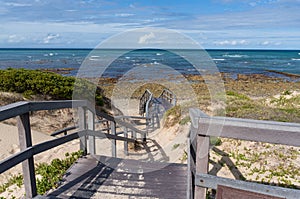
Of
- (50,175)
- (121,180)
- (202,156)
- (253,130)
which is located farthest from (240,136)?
(50,175)

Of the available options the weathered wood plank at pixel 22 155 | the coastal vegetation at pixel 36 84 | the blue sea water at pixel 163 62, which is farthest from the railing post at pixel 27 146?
the blue sea water at pixel 163 62

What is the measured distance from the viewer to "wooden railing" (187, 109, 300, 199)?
1562mm

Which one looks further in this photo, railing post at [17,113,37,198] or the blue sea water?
the blue sea water

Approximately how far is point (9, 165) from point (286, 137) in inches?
82.2

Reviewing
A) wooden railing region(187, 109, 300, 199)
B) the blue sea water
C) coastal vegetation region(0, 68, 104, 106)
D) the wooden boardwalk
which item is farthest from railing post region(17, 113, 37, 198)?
the blue sea water

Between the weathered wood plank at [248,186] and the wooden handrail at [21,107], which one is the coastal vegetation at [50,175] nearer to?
the wooden handrail at [21,107]

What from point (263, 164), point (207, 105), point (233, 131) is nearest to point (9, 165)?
point (233, 131)

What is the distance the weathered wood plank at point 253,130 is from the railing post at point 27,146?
1.56 metres

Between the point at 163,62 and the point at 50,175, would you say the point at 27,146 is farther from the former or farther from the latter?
the point at 163,62

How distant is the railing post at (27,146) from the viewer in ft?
7.73

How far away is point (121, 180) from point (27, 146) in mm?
1368

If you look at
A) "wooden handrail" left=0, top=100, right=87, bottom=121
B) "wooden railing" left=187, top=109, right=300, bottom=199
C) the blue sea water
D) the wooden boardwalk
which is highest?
the blue sea water

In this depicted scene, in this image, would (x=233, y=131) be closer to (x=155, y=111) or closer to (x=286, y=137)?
(x=286, y=137)

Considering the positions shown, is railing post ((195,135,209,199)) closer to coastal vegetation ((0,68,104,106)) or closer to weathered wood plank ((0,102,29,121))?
weathered wood plank ((0,102,29,121))
